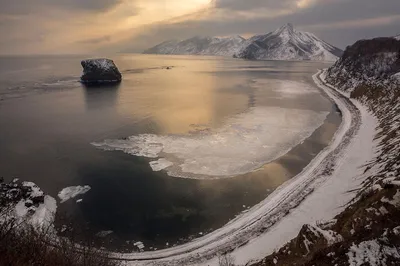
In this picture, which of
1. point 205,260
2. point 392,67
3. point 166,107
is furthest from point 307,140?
point 392,67

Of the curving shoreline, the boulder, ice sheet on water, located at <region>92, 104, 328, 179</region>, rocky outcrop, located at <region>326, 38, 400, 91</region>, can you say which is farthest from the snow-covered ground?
the boulder

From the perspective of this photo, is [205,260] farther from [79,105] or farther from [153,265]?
[79,105]

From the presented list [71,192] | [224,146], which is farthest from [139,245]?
[224,146]

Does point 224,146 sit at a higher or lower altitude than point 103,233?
higher

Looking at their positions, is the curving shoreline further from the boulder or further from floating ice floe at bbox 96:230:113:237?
the boulder

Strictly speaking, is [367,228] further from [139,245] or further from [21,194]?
[21,194]

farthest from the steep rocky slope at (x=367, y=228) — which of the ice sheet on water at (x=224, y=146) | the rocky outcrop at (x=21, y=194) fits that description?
the rocky outcrop at (x=21, y=194)
